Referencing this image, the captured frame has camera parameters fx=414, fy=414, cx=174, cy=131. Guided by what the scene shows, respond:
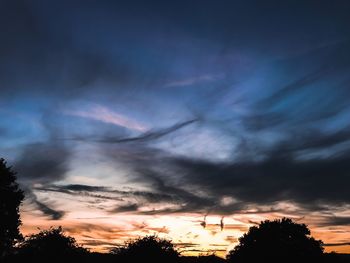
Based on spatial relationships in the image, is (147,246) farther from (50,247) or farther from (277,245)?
(277,245)

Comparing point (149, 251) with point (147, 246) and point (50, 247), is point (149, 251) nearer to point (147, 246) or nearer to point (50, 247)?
point (147, 246)

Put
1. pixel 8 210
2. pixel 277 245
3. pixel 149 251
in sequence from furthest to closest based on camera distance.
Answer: pixel 277 245
pixel 149 251
pixel 8 210

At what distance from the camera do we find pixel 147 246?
6531cm

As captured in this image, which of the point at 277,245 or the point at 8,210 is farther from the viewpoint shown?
the point at 277,245

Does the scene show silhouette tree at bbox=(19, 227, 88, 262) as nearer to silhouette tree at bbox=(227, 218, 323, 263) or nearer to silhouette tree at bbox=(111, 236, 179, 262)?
silhouette tree at bbox=(111, 236, 179, 262)

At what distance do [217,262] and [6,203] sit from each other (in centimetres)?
4669

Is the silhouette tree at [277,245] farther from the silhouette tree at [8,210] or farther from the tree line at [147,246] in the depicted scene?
the silhouette tree at [8,210]

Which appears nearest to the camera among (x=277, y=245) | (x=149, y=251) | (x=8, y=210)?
(x=8, y=210)

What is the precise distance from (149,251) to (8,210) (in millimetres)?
22125

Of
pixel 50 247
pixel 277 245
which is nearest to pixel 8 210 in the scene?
pixel 50 247

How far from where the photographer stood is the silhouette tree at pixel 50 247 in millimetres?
59938

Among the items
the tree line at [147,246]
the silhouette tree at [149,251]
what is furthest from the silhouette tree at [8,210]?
the silhouette tree at [149,251]

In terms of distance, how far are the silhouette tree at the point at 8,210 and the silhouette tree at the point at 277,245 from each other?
48.1 metres

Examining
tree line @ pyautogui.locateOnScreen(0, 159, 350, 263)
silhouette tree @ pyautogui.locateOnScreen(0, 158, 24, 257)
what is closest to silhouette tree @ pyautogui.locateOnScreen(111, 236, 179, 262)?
tree line @ pyautogui.locateOnScreen(0, 159, 350, 263)
